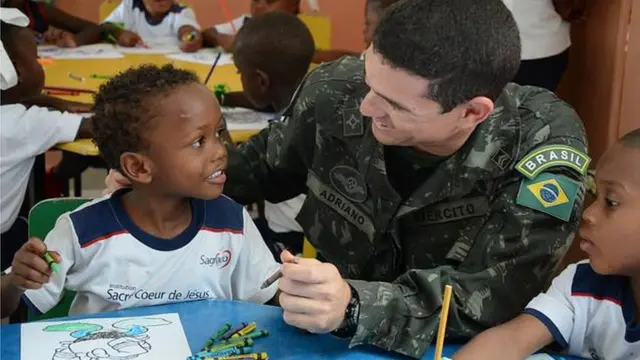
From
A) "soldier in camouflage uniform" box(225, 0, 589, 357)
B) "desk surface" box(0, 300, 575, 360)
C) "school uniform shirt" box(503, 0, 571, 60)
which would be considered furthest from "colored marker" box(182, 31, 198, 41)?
"desk surface" box(0, 300, 575, 360)

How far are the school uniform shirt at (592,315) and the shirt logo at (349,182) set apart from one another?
354mm

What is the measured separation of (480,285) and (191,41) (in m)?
2.60

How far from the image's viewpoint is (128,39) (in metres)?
3.58

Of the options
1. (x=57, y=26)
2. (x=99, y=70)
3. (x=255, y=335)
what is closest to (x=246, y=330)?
(x=255, y=335)

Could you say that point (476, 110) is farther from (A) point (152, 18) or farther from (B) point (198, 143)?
(A) point (152, 18)

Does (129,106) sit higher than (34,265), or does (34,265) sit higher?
(129,106)

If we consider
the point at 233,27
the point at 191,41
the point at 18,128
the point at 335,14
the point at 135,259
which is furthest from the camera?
the point at 335,14

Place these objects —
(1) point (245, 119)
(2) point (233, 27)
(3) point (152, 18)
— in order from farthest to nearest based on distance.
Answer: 1. (3) point (152, 18)
2. (2) point (233, 27)
3. (1) point (245, 119)

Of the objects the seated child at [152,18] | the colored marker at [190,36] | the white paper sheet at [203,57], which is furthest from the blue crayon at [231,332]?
the seated child at [152,18]

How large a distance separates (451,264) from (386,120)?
0.88 ft

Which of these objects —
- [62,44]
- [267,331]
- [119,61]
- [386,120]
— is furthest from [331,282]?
[62,44]

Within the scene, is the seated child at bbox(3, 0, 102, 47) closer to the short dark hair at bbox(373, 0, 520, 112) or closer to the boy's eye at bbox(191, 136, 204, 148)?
the boy's eye at bbox(191, 136, 204, 148)

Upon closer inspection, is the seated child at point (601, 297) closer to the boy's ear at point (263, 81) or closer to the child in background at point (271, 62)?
the child in background at point (271, 62)

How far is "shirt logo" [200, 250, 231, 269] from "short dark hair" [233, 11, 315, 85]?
1.17m
